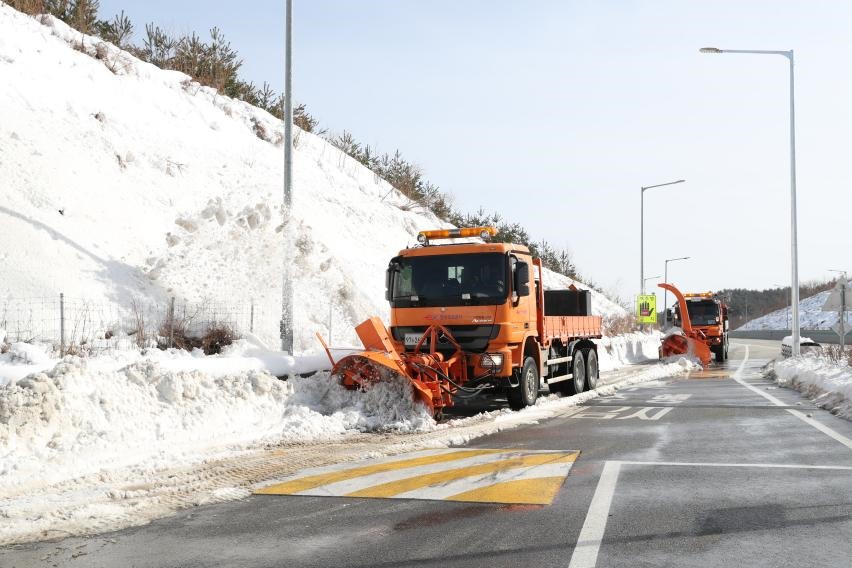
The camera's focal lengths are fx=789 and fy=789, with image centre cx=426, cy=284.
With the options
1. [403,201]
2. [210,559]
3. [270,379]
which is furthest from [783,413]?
[403,201]

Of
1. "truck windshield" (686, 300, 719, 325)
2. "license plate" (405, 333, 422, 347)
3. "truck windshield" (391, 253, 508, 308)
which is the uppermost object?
"truck windshield" (391, 253, 508, 308)

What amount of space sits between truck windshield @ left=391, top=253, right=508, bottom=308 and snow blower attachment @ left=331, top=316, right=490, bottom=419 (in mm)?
1102

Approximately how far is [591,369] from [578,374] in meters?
1.32

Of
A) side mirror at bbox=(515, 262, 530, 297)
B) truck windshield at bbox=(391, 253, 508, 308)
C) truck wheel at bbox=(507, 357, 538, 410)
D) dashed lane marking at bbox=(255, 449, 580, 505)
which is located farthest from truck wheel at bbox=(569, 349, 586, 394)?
dashed lane marking at bbox=(255, 449, 580, 505)

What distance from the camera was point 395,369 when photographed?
37.3 feet

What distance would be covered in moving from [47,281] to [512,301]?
819 cm

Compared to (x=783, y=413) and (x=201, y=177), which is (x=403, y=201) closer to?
(x=201, y=177)

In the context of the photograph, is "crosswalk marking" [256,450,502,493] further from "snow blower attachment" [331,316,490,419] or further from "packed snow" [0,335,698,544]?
"snow blower attachment" [331,316,490,419]

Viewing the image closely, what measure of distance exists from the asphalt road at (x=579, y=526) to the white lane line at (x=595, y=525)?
0.04 feet

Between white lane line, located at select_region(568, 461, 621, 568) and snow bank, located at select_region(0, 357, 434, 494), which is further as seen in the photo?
snow bank, located at select_region(0, 357, 434, 494)

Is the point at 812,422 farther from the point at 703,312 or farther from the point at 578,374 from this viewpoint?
the point at 703,312

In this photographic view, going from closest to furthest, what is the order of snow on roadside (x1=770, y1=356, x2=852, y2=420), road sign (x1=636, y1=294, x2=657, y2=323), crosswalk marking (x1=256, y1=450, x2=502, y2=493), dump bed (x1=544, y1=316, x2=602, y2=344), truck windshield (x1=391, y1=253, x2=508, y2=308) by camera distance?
crosswalk marking (x1=256, y1=450, x2=502, y2=493), truck windshield (x1=391, y1=253, x2=508, y2=308), snow on roadside (x1=770, y1=356, x2=852, y2=420), dump bed (x1=544, y1=316, x2=602, y2=344), road sign (x1=636, y1=294, x2=657, y2=323)

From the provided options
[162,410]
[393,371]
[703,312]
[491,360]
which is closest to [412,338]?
[491,360]

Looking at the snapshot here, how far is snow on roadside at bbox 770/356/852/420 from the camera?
43.8ft
